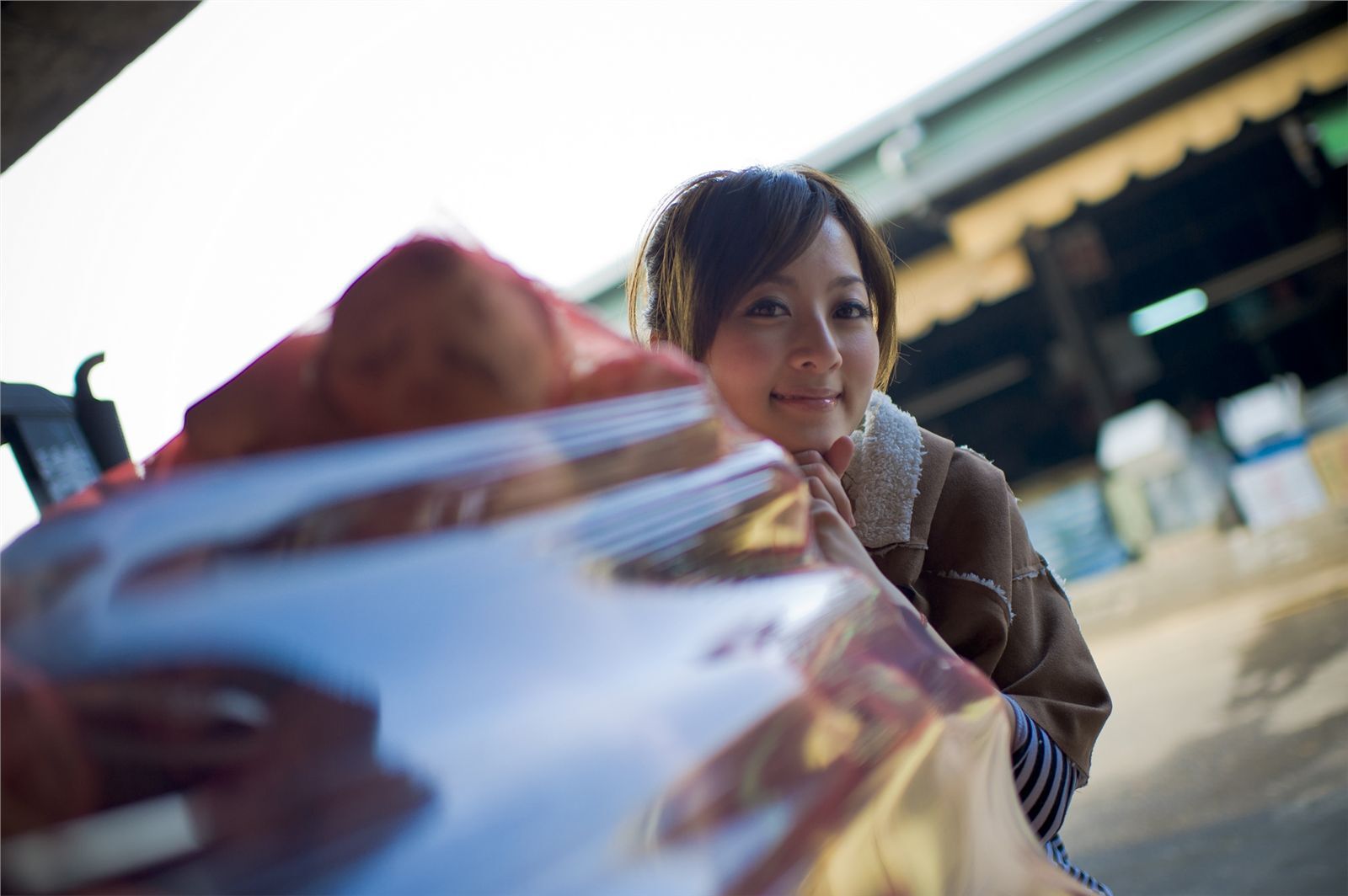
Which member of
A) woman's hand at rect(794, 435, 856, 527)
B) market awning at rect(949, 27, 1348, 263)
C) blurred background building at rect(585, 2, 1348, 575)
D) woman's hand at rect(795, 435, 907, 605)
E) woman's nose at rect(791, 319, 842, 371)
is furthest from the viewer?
blurred background building at rect(585, 2, 1348, 575)

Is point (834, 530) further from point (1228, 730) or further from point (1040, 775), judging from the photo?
point (1228, 730)

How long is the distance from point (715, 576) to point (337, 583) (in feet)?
0.83

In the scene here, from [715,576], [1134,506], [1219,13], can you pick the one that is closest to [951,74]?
[1219,13]

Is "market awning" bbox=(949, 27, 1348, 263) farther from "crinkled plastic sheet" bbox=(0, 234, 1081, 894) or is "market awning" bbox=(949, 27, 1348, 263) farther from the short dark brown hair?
"crinkled plastic sheet" bbox=(0, 234, 1081, 894)

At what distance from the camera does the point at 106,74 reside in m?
2.38

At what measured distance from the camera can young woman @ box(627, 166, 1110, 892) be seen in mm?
1130

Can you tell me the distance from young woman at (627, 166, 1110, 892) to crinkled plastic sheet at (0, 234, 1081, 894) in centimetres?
42

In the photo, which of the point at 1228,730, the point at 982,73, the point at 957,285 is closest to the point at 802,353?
the point at 1228,730

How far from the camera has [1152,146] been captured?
5973 millimetres

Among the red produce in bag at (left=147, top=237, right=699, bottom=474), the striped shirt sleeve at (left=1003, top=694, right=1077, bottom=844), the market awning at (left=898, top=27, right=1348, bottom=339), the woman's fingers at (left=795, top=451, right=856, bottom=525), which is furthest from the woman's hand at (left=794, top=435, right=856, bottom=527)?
the market awning at (left=898, top=27, right=1348, bottom=339)

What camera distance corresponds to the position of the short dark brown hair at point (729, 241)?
3.92 feet

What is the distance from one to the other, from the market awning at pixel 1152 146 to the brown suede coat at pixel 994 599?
5.33 meters

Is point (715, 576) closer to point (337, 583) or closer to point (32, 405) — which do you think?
point (337, 583)

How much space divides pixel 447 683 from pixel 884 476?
0.87 metres
